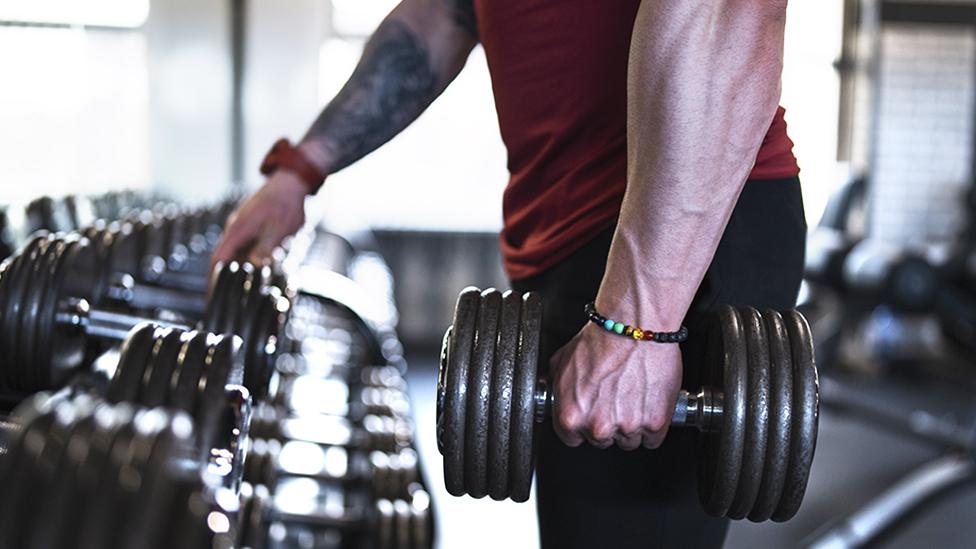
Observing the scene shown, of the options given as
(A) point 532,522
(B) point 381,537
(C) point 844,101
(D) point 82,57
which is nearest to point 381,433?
(B) point 381,537

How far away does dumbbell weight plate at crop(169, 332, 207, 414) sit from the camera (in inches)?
30.4

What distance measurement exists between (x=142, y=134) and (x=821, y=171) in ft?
11.6

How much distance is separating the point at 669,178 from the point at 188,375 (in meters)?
0.38

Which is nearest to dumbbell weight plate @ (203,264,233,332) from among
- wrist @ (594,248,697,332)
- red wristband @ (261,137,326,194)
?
red wristband @ (261,137,326,194)

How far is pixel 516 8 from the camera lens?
106 cm

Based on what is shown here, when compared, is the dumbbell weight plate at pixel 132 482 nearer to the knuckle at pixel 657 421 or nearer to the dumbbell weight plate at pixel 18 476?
the dumbbell weight plate at pixel 18 476

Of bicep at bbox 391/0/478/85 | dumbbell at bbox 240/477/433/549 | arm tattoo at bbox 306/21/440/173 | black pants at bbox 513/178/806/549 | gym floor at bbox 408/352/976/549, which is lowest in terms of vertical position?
gym floor at bbox 408/352/976/549

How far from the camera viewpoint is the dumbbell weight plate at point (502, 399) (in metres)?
0.93

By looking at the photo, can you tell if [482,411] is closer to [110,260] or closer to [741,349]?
[741,349]

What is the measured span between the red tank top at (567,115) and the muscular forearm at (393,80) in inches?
9.6

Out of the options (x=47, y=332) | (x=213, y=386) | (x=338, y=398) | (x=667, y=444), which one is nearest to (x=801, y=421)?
(x=667, y=444)

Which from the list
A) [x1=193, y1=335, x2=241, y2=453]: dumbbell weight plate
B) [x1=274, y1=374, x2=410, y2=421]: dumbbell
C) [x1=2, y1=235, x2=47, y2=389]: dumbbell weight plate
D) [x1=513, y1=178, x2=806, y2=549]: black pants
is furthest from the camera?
[x1=274, y1=374, x2=410, y2=421]: dumbbell

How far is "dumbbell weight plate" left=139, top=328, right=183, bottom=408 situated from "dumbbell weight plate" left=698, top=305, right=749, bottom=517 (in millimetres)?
432

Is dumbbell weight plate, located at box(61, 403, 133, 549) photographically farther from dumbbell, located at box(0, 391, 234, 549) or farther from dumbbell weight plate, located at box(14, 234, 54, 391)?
dumbbell weight plate, located at box(14, 234, 54, 391)
